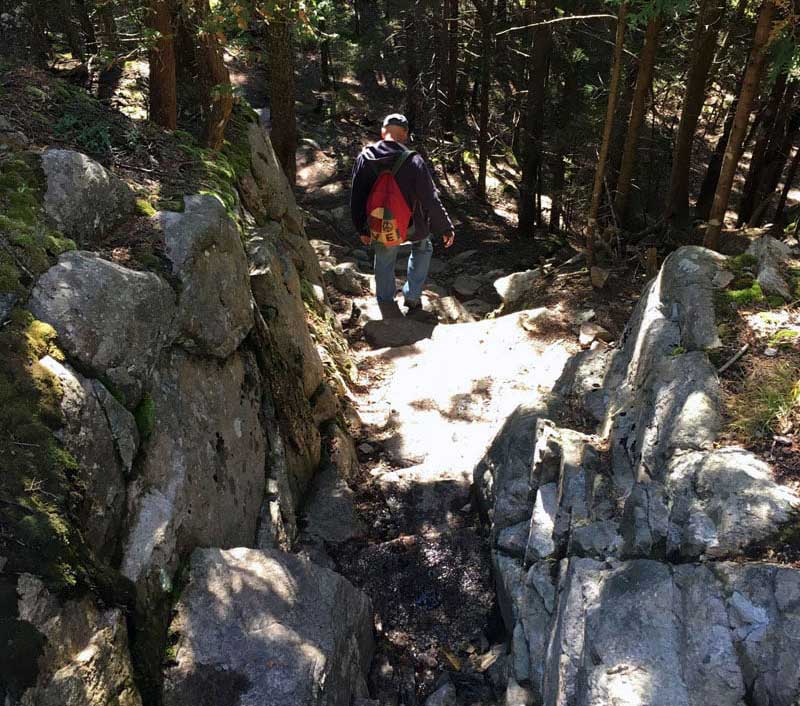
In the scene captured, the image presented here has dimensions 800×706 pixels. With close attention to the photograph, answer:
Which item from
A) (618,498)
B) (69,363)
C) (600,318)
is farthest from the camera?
(600,318)

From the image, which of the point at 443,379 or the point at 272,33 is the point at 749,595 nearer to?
the point at 443,379

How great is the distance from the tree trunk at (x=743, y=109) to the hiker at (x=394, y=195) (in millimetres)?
3172

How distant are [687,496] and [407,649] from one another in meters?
2.20

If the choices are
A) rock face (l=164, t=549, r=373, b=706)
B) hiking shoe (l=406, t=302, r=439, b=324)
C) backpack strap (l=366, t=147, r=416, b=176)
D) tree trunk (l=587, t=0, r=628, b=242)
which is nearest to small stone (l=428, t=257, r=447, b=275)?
hiking shoe (l=406, t=302, r=439, b=324)

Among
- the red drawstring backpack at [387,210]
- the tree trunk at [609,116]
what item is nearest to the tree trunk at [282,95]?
the red drawstring backpack at [387,210]

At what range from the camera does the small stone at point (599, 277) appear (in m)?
9.91

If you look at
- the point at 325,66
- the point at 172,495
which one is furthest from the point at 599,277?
the point at 325,66

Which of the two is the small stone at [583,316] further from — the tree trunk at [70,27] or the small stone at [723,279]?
the tree trunk at [70,27]

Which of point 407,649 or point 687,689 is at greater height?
point 687,689

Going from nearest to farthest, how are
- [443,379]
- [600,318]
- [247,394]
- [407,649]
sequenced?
1. [407,649]
2. [247,394]
3. [443,379]
4. [600,318]

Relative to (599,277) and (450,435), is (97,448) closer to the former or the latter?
(450,435)

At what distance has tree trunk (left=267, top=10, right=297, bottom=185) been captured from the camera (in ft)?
35.1

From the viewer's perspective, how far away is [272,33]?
9320 millimetres

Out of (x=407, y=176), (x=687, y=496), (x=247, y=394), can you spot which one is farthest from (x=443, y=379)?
(x=687, y=496)
